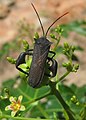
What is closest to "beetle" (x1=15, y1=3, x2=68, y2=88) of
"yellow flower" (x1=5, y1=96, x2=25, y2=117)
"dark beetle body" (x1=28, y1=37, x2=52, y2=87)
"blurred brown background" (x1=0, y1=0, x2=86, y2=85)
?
"dark beetle body" (x1=28, y1=37, x2=52, y2=87)

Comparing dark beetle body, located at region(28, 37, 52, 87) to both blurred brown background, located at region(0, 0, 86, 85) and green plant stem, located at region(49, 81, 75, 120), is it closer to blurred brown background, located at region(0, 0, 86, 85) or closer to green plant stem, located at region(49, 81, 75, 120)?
green plant stem, located at region(49, 81, 75, 120)

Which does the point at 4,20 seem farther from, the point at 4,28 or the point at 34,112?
the point at 34,112

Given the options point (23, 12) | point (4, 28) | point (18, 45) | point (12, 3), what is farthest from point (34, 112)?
point (12, 3)

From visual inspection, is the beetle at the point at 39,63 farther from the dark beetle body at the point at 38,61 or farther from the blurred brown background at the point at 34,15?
the blurred brown background at the point at 34,15

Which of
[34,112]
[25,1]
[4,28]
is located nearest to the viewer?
[34,112]

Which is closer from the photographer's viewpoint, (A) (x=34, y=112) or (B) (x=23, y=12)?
(A) (x=34, y=112)

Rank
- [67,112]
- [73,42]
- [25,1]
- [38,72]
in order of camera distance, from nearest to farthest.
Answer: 1. [38,72]
2. [67,112]
3. [73,42]
4. [25,1]

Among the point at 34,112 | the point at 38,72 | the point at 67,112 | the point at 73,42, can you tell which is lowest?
the point at 73,42
